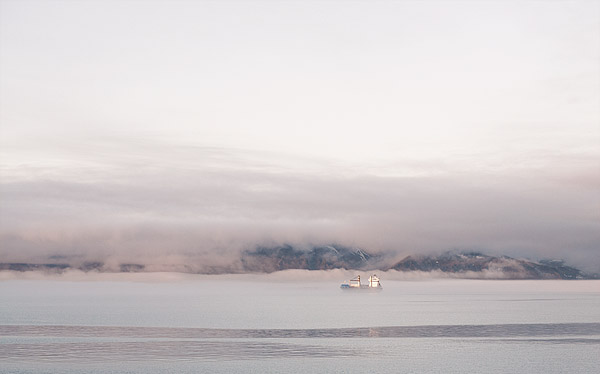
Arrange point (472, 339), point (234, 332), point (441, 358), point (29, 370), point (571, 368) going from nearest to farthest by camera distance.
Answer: point (29, 370) < point (571, 368) < point (441, 358) < point (472, 339) < point (234, 332)

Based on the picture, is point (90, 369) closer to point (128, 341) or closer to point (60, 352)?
point (60, 352)

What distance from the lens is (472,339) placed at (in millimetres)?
120938

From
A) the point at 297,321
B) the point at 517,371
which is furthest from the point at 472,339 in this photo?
the point at 297,321

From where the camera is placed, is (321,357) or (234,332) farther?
(234,332)

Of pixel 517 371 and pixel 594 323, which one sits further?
pixel 594 323

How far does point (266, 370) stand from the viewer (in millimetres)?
82375

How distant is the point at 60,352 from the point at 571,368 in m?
72.4

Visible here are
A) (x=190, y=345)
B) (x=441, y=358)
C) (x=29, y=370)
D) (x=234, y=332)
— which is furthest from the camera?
(x=234, y=332)

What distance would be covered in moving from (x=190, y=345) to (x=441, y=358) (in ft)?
136

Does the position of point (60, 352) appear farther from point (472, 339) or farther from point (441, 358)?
point (472, 339)

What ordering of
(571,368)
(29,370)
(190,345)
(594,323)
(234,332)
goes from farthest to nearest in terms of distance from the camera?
(594,323), (234,332), (190,345), (571,368), (29,370)

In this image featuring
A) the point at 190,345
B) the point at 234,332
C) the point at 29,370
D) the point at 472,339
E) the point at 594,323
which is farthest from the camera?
the point at 594,323

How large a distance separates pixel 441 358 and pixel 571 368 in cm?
1736

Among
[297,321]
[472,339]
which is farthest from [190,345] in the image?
[297,321]
